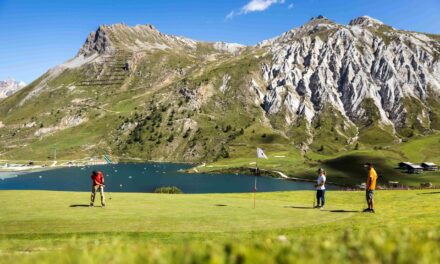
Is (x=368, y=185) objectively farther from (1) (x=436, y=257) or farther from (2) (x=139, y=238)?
(1) (x=436, y=257)

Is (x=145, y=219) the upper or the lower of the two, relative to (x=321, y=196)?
lower

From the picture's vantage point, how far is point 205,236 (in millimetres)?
21750

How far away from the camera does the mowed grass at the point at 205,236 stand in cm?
718

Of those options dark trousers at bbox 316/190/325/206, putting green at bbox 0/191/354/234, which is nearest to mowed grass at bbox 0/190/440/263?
putting green at bbox 0/191/354/234

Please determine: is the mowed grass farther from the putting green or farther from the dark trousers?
the dark trousers

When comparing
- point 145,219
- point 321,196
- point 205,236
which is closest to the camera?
point 205,236

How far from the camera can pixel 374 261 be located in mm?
7102

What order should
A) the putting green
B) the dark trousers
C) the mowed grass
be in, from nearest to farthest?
the mowed grass, the putting green, the dark trousers

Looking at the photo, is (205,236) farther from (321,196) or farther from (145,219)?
(321,196)

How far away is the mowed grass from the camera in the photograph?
23.5ft

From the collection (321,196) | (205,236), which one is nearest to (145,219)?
(205,236)

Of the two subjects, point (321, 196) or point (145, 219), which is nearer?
point (145, 219)

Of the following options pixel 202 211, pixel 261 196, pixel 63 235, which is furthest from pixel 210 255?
pixel 261 196

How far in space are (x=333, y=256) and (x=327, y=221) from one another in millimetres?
21854
